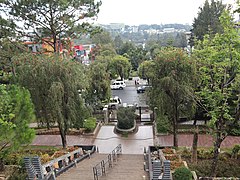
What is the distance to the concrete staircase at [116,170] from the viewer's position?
11549mm

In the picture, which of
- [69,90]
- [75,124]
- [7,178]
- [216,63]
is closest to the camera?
[216,63]

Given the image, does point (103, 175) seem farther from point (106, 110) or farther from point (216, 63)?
point (106, 110)

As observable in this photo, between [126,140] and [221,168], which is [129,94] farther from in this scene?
[221,168]

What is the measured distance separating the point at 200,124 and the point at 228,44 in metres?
10.7

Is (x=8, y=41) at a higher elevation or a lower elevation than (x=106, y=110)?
higher

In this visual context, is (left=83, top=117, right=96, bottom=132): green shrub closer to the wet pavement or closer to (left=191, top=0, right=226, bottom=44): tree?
the wet pavement

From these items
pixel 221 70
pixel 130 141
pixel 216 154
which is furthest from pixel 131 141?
pixel 221 70

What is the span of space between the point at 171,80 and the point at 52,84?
20.5 ft

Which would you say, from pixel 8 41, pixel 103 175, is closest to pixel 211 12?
pixel 8 41

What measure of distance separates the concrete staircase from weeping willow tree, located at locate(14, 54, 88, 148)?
3.12 m

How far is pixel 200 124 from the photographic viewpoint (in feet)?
68.6

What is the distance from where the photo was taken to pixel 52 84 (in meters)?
14.5

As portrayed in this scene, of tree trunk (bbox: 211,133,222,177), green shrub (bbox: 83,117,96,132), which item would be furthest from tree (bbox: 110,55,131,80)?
tree trunk (bbox: 211,133,222,177)

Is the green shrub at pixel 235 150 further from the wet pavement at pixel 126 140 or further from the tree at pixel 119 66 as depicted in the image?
the tree at pixel 119 66
